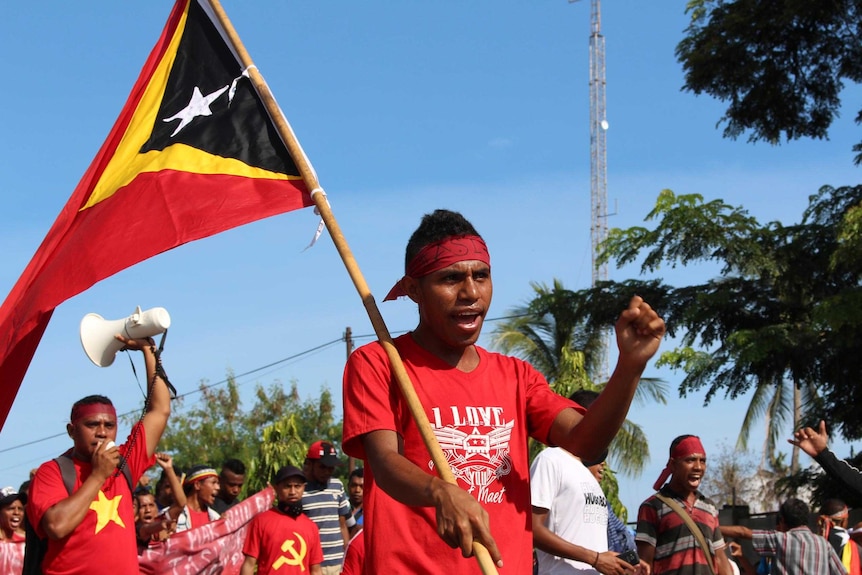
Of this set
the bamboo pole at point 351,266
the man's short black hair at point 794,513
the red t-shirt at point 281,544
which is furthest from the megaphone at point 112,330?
the man's short black hair at point 794,513

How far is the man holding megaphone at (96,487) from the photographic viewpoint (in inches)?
232

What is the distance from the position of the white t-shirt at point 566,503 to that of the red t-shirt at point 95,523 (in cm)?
225

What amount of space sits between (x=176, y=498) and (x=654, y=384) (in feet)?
73.1

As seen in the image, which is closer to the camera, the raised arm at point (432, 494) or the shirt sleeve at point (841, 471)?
the raised arm at point (432, 494)

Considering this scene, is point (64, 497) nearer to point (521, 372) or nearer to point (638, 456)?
point (521, 372)

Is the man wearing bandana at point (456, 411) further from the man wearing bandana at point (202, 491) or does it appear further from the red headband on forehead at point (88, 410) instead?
the man wearing bandana at point (202, 491)

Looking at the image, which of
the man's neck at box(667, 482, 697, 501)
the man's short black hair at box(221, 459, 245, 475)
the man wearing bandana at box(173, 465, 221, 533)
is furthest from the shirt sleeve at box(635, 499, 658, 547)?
the man's short black hair at box(221, 459, 245, 475)

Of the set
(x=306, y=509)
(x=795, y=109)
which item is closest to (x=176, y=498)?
(x=306, y=509)

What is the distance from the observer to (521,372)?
4.07 m

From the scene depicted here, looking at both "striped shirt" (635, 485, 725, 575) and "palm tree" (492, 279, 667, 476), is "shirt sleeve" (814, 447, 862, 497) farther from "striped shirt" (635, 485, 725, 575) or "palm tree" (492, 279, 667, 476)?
"palm tree" (492, 279, 667, 476)

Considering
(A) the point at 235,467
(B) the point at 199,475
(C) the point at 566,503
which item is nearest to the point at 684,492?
(C) the point at 566,503

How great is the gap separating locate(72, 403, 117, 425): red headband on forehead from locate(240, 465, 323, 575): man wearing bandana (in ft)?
10.8

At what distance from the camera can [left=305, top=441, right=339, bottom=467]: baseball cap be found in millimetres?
10781

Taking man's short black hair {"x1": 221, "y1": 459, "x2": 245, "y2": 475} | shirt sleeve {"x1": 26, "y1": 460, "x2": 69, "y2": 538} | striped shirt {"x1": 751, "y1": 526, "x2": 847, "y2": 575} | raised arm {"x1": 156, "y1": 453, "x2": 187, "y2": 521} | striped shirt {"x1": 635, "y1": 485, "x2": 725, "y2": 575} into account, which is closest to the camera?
shirt sleeve {"x1": 26, "y1": 460, "x2": 69, "y2": 538}
